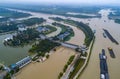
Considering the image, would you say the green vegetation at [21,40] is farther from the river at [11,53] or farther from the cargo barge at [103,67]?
the cargo barge at [103,67]

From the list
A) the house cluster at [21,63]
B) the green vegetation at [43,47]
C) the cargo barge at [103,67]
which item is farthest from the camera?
the green vegetation at [43,47]

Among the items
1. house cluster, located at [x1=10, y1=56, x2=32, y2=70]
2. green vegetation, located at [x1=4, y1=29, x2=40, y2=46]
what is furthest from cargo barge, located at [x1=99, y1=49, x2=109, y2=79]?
green vegetation, located at [x1=4, y1=29, x2=40, y2=46]

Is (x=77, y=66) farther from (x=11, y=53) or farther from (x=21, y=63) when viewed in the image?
(x=11, y=53)

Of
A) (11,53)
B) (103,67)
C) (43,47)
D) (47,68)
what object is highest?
(43,47)

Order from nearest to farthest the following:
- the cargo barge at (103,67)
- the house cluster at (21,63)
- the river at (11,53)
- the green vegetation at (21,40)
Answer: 1. the cargo barge at (103,67)
2. the house cluster at (21,63)
3. the river at (11,53)
4. the green vegetation at (21,40)

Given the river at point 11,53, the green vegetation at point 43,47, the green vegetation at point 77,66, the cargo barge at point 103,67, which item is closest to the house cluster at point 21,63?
the river at point 11,53

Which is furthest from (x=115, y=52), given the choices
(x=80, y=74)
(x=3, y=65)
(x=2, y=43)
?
(x=2, y=43)

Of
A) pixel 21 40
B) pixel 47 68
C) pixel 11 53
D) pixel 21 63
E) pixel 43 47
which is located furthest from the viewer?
pixel 21 40

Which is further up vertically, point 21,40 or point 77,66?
point 21,40

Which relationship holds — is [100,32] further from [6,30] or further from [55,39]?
[6,30]

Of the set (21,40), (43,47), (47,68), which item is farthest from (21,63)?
(21,40)

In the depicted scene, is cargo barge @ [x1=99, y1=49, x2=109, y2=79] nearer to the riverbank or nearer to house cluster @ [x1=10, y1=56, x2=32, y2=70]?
the riverbank

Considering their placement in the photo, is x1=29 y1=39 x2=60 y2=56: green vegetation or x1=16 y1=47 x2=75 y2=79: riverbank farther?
x1=29 y1=39 x2=60 y2=56: green vegetation
